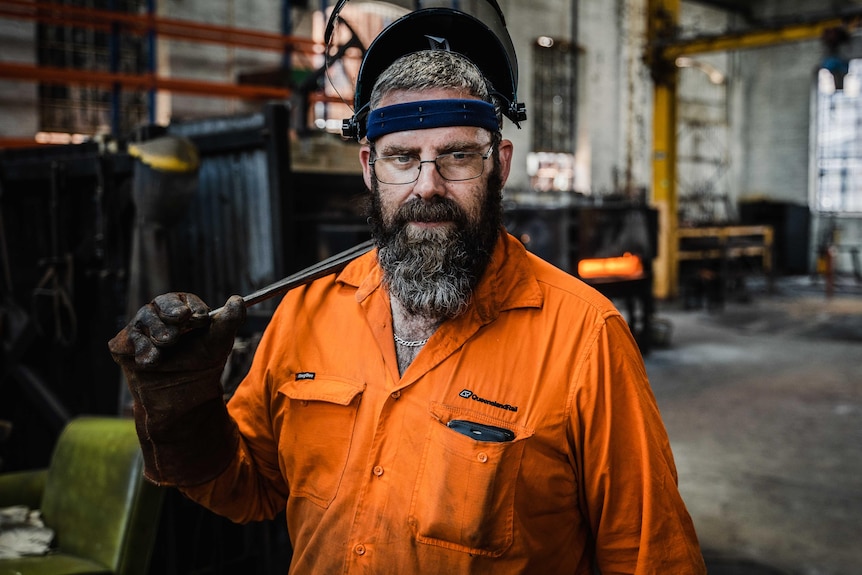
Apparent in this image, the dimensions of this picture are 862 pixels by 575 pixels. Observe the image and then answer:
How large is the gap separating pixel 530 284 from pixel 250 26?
1094 cm

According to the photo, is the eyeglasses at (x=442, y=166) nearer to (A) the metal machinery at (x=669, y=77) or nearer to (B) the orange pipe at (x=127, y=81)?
(B) the orange pipe at (x=127, y=81)

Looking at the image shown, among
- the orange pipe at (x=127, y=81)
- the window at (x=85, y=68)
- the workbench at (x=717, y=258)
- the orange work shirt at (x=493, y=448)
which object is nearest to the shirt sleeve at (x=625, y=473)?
the orange work shirt at (x=493, y=448)

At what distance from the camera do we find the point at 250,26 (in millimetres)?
11359

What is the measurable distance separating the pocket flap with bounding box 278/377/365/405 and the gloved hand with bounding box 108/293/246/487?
0.54 ft

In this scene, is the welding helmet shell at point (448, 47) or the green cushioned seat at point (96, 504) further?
the green cushioned seat at point (96, 504)

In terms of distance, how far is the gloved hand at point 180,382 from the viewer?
4.93 feet

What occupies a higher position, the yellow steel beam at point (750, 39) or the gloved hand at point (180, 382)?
the yellow steel beam at point (750, 39)

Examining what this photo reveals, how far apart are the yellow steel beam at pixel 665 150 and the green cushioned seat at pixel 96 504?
12.5 meters

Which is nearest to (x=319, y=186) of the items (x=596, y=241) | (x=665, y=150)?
(x=596, y=241)

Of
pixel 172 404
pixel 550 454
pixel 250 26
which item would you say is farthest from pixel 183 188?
pixel 250 26

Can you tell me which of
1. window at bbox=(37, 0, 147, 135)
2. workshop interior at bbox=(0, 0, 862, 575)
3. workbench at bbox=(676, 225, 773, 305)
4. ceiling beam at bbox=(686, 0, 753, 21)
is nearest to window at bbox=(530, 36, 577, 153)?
workshop interior at bbox=(0, 0, 862, 575)

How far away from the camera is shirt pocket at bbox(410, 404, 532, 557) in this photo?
4.75ft

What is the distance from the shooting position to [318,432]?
5.47 ft

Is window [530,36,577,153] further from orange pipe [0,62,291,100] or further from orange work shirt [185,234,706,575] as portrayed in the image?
orange work shirt [185,234,706,575]
